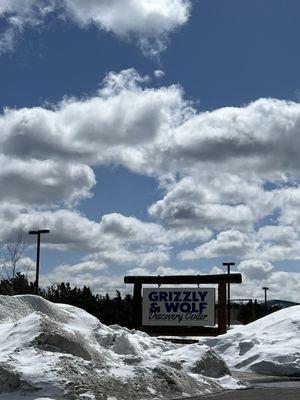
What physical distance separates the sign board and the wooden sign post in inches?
9.3

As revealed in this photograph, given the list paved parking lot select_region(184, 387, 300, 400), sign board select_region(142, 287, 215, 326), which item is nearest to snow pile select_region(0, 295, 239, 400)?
paved parking lot select_region(184, 387, 300, 400)

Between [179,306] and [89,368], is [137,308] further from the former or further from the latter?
[89,368]

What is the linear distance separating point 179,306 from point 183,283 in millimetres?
969

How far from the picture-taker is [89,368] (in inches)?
455

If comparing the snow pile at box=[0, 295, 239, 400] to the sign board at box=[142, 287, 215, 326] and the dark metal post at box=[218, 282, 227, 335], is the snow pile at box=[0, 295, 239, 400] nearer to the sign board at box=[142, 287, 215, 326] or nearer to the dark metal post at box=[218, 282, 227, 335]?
the dark metal post at box=[218, 282, 227, 335]

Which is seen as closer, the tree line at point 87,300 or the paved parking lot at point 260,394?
the paved parking lot at point 260,394

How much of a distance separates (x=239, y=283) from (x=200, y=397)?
14.4 m

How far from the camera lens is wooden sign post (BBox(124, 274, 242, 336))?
1023 inches

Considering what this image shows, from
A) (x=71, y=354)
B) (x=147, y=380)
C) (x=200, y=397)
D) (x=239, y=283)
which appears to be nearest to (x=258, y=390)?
(x=200, y=397)

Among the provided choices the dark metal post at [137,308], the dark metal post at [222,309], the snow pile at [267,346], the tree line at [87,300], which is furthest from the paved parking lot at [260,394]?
the tree line at [87,300]

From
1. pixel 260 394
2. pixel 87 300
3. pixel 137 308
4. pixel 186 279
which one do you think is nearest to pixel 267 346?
pixel 260 394

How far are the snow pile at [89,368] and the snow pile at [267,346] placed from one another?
2.89 m

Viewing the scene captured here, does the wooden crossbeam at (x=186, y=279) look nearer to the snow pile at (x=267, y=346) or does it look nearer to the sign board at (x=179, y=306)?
the sign board at (x=179, y=306)

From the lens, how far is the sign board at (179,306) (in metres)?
26.7
